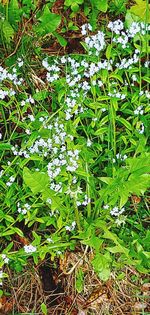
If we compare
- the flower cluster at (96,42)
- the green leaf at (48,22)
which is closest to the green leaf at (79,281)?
the flower cluster at (96,42)

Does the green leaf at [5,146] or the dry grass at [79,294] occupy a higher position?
the green leaf at [5,146]

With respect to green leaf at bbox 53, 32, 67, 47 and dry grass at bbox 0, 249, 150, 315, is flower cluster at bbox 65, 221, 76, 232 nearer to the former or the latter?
dry grass at bbox 0, 249, 150, 315

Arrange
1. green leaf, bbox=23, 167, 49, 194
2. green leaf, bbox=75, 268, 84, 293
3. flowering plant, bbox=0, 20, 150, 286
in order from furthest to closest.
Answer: green leaf, bbox=75, 268, 84, 293, flowering plant, bbox=0, 20, 150, 286, green leaf, bbox=23, 167, 49, 194

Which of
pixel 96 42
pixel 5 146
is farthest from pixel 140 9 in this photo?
pixel 5 146

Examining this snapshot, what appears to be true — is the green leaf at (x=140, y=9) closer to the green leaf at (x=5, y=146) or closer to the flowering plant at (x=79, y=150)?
the flowering plant at (x=79, y=150)

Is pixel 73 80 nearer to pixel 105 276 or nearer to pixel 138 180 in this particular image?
pixel 138 180

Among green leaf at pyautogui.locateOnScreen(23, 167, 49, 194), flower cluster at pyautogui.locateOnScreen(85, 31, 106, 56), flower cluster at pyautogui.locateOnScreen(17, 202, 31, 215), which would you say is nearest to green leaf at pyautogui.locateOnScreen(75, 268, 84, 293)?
flower cluster at pyautogui.locateOnScreen(17, 202, 31, 215)

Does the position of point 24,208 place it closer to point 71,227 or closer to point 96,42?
point 71,227
